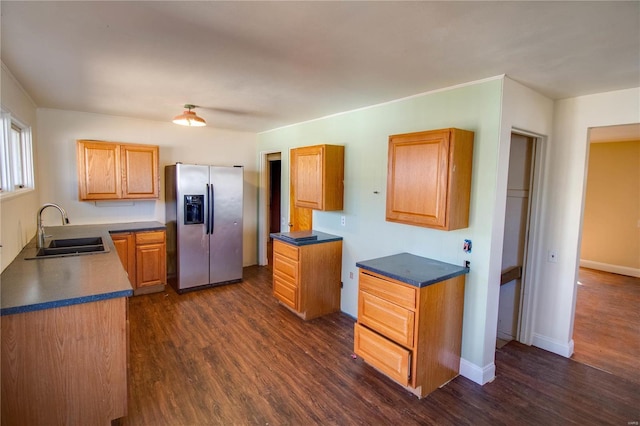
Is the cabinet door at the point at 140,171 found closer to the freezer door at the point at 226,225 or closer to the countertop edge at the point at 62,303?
the freezer door at the point at 226,225

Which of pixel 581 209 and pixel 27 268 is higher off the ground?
pixel 581 209

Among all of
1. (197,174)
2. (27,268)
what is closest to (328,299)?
(197,174)

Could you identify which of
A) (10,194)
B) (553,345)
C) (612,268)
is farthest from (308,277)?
(612,268)

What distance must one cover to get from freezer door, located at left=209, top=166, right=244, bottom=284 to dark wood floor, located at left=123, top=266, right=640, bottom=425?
129 cm

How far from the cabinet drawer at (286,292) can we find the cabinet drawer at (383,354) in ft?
3.52

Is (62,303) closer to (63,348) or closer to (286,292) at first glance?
(63,348)

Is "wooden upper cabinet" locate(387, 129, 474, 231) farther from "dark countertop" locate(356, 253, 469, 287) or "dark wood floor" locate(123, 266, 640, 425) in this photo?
"dark wood floor" locate(123, 266, 640, 425)

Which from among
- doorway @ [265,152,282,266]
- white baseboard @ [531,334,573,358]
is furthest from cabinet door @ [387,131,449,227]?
doorway @ [265,152,282,266]

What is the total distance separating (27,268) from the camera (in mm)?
2203

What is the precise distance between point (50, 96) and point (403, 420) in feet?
14.4

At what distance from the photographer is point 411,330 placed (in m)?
2.32

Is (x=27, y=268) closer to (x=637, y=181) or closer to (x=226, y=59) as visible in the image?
(x=226, y=59)

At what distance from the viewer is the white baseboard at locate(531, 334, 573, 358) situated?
299cm

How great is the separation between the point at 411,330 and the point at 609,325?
2980 millimetres
